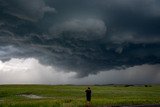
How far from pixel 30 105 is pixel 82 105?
7.97 meters

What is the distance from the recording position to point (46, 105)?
42312 mm

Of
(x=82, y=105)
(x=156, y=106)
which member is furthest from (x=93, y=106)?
(x=156, y=106)

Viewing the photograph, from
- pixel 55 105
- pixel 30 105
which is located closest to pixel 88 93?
pixel 55 105

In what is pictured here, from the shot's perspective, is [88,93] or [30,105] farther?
[30,105]

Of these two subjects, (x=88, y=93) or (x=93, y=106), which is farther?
(x=93, y=106)

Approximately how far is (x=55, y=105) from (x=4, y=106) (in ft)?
24.8

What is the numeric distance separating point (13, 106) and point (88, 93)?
38.2ft

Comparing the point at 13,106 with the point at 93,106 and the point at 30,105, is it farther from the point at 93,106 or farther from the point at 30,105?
the point at 93,106

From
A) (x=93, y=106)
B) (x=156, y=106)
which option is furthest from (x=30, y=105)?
(x=156, y=106)

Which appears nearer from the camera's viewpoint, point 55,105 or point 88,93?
point 88,93

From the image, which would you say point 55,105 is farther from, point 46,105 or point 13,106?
point 13,106

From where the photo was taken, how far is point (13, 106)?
135 feet

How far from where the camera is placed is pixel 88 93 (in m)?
38.4

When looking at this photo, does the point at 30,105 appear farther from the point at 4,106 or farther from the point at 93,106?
the point at 93,106
